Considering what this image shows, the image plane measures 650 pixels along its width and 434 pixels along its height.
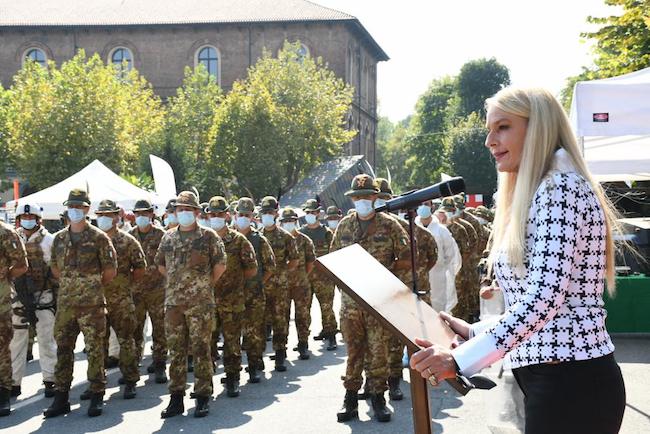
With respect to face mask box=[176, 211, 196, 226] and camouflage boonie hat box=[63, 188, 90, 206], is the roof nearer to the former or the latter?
camouflage boonie hat box=[63, 188, 90, 206]

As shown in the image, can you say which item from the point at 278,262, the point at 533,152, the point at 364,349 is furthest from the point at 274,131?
the point at 533,152

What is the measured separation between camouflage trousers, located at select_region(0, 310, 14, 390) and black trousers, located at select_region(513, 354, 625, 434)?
278 inches

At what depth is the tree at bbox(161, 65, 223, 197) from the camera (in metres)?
44.8

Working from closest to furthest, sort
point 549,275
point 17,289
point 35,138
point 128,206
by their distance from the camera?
1. point 549,275
2. point 17,289
3. point 128,206
4. point 35,138

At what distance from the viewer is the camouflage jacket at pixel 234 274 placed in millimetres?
9805

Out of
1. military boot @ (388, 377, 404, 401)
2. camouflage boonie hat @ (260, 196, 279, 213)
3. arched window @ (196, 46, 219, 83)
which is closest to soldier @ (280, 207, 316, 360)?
camouflage boonie hat @ (260, 196, 279, 213)

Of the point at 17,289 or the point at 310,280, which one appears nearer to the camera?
the point at 17,289

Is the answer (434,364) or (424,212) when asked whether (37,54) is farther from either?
(434,364)

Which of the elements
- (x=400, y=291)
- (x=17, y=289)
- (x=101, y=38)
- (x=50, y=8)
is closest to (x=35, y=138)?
(x=101, y=38)

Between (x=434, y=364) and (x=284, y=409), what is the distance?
239 inches

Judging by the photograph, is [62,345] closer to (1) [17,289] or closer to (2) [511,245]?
(1) [17,289]

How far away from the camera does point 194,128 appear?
4806cm

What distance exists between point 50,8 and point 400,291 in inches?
2544

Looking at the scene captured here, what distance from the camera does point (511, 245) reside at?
2.71 meters
